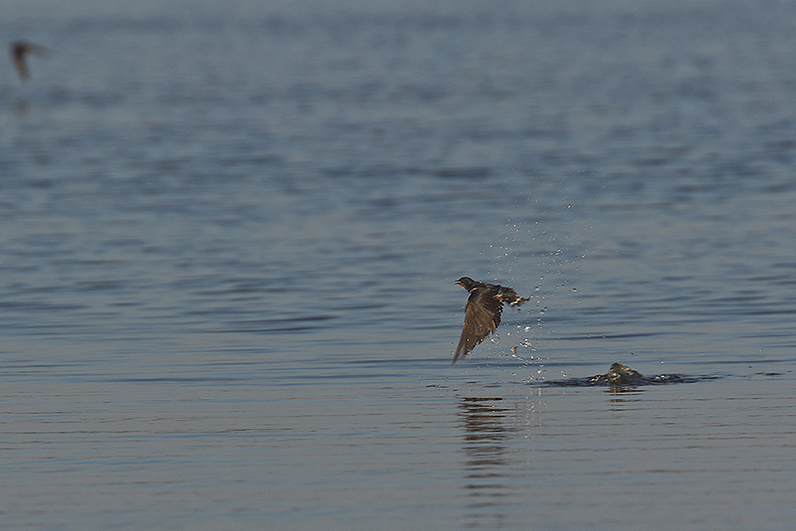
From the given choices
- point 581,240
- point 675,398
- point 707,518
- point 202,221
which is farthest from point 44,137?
point 707,518

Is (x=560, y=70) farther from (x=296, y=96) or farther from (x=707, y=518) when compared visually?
(x=707, y=518)

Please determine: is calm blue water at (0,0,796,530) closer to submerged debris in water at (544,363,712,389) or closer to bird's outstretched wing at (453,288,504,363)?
submerged debris in water at (544,363,712,389)

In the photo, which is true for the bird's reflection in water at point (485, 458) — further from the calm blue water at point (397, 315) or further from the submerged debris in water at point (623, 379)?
the submerged debris in water at point (623, 379)

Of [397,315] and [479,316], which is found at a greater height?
[479,316]

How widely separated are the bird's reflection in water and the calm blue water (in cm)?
3

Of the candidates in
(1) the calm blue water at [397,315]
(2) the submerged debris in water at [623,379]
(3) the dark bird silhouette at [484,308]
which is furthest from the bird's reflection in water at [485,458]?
(3) the dark bird silhouette at [484,308]

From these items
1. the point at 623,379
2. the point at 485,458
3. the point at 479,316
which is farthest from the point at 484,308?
the point at 485,458

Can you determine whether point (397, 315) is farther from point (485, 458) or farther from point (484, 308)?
point (485, 458)

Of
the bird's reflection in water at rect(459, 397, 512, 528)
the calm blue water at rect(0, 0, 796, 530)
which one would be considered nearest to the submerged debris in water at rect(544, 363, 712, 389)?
the calm blue water at rect(0, 0, 796, 530)

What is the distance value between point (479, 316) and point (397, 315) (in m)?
2.91

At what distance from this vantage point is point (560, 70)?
53.3 metres

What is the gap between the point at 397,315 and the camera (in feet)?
45.6

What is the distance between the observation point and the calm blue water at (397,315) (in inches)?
306

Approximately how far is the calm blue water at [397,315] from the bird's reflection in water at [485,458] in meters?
0.03
